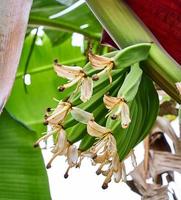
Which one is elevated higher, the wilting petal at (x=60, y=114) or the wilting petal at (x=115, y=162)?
the wilting petal at (x=60, y=114)

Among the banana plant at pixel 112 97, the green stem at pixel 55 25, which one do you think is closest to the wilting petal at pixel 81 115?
the banana plant at pixel 112 97

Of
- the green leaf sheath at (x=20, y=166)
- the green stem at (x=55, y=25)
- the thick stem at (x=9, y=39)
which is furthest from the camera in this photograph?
the green stem at (x=55, y=25)

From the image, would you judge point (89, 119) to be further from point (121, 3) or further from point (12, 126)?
point (12, 126)

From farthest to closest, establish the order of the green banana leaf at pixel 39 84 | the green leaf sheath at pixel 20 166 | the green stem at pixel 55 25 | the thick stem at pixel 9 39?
the green banana leaf at pixel 39 84 → the green stem at pixel 55 25 → the green leaf sheath at pixel 20 166 → the thick stem at pixel 9 39

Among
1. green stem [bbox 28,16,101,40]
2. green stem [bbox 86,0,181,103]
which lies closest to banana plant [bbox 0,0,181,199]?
green stem [bbox 86,0,181,103]

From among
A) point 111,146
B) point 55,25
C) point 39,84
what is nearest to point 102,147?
point 111,146

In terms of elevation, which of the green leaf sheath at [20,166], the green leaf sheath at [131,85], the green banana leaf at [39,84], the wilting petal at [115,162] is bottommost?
the green banana leaf at [39,84]

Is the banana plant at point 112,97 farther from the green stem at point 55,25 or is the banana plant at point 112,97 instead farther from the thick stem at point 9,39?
the green stem at point 55,25
